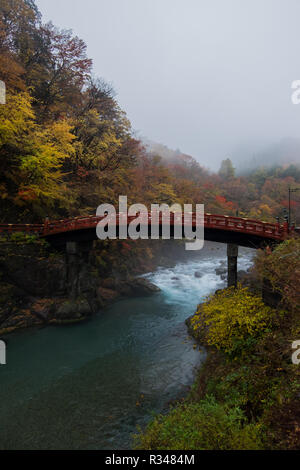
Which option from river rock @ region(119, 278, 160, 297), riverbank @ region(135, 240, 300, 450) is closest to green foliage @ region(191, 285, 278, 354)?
riverbank @ region(135, 240, 300, 450)

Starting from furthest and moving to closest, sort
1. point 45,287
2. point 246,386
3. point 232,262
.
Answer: point 232,262 → point 45,287 → point 246,386

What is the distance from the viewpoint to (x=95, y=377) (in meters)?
11.5

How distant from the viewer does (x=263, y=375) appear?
709 centimetres

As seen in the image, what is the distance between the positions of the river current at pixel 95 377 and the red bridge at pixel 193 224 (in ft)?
22.6

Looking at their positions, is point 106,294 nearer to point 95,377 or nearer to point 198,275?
point 95,377

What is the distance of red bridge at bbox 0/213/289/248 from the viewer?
53.8 ft

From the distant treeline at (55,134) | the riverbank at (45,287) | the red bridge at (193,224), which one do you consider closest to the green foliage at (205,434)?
the red bridge at (193,224)

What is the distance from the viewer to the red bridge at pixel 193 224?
16.4 m

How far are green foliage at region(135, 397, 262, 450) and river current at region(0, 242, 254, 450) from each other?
2773 mm

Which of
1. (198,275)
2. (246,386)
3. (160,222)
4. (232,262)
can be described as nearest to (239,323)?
(246,386)

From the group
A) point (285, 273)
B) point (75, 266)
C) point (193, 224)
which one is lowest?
point (75, 266)

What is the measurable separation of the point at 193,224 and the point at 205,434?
13.4 metres

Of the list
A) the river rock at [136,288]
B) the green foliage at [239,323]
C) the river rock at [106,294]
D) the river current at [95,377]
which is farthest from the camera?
the river rock at [136,288]

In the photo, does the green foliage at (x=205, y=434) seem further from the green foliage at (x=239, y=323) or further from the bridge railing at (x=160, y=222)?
the bridge railing at (x=160, y=222)
